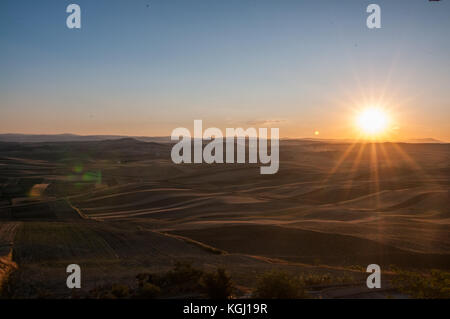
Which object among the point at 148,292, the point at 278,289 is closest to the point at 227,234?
the point at 148,292

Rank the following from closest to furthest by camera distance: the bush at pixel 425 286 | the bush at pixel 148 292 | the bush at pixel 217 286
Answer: the bush at pixel 217 286 → the bush at pixel 148 292 → the bush at pixel 425 286

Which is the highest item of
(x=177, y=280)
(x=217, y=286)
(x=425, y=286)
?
(x=217, y=286)

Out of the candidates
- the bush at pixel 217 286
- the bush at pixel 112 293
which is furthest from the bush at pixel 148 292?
the bush at pixel 217 286

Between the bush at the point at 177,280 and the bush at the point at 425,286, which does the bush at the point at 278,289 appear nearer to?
the bush at the point at 177,280

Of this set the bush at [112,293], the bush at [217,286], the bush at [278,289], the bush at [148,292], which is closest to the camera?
the bush at [278,289]

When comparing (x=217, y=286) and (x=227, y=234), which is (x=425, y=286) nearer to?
(x=217, y=286)

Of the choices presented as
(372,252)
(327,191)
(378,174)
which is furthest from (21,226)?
(378,174)
